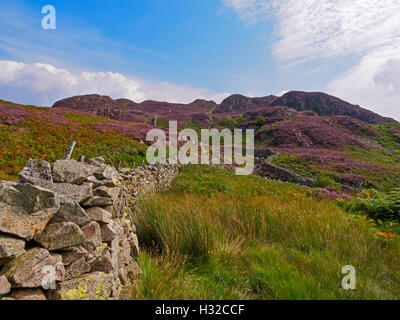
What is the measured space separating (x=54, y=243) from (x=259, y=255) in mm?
2883

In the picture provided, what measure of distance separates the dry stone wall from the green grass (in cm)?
66

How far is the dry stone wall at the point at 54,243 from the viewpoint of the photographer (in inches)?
60.4

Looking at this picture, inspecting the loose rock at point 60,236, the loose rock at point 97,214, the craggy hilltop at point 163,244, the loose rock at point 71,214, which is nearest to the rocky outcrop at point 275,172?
the craggy hilltop at point 163,244

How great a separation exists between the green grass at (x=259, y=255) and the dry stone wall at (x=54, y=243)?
2.17 ft

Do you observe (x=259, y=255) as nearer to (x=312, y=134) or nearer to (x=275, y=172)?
(x=275, y=172)

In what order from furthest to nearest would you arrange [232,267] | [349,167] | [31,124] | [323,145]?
[323,145] < [349,167] < [31,124] < [232,267]

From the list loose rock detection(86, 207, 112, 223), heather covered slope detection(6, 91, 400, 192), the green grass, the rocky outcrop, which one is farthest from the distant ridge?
loose rock detection(86, 207, 112, 223)

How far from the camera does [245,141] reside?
3878 centimetres

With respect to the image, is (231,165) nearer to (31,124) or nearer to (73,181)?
(31,124)

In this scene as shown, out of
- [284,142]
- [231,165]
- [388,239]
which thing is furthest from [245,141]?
[388,239]

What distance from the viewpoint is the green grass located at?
8.48 ft

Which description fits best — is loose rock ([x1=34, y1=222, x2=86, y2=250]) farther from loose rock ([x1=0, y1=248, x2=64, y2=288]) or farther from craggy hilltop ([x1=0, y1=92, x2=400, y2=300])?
loose rock ([x1=0, y1=248, x2=64, y2=288])
